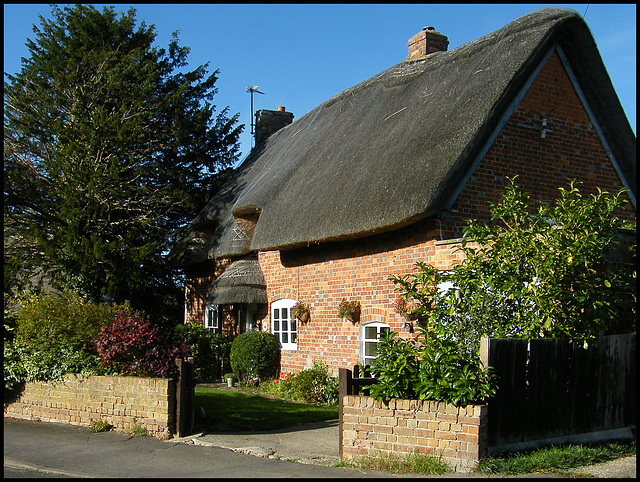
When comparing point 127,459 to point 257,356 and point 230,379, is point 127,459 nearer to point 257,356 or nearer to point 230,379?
point 257,356

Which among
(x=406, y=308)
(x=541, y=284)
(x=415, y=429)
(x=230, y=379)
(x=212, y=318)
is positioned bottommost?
(x=230, y=379)

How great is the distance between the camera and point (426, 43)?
699 inches

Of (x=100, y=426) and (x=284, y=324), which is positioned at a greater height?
(x=284, y=324)

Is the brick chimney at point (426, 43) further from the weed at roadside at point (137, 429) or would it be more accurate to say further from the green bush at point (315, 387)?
the weed at roadside at point (137, 429)

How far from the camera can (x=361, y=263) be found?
1314 centimetres

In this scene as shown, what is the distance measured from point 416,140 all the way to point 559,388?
6.10 m

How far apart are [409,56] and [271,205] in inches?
239

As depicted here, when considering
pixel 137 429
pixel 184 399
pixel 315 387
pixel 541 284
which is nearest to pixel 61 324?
pixel 137 429

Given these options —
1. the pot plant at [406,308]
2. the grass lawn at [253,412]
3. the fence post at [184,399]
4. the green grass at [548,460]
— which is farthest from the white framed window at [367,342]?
the green grass at [548,460]

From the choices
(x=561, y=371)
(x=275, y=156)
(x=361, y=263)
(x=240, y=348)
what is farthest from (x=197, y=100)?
(x=561, y=371)

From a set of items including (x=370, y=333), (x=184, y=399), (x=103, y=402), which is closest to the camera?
(x=184, y=399)

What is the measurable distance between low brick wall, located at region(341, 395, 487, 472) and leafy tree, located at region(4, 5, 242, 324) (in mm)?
11065

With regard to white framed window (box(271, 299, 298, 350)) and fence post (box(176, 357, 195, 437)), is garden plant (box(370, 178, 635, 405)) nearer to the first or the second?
fence post (box(176, 357, 195, 437))

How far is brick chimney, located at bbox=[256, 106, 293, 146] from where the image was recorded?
26.3 meters
